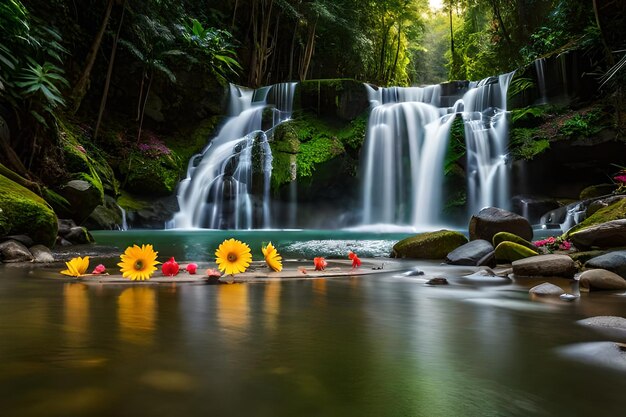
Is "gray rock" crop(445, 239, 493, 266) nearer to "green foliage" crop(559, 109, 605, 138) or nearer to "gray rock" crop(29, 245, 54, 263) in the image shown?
"gray rock" crop(29, 245, 54, 263)

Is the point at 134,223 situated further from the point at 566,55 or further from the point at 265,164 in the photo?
the point at 566,55

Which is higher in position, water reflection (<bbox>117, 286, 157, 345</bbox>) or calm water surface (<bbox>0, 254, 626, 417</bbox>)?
water reflection (<bbox>117, 286, 157, 345</bbox>)

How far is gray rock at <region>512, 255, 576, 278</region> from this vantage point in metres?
4.85

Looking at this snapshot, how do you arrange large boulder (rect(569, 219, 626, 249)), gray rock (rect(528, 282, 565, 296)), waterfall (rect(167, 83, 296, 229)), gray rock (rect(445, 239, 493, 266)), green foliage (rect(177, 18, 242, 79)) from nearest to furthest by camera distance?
1. gray rock (rect(528, 282, 565, 296))
2. large boulder (rect(569, 219, 626, 249))
3. gray rock (rect(445, 239, 493, 266))
4. waterfall (rect(167, 83, 296, 229))
5. green foliage (rect(177, 18, 242, 79))

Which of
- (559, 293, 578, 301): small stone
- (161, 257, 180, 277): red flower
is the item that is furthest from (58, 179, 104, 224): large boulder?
(559, 293, 578, 301): small stone

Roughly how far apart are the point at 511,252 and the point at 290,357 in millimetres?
5098

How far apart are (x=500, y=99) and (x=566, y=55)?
269 cm

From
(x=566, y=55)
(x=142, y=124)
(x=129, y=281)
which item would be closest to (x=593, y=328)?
(x=129, y=281)

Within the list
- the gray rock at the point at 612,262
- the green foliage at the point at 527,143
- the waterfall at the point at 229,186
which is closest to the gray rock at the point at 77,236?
the waterfall at the point at 229,186

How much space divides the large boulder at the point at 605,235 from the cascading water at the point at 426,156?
922 cm

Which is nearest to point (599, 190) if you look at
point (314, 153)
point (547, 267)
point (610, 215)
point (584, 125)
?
point (584, 125)

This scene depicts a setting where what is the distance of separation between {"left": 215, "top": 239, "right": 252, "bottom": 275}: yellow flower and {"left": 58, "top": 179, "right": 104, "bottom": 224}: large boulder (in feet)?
27.1

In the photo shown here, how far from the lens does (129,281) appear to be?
3.66m

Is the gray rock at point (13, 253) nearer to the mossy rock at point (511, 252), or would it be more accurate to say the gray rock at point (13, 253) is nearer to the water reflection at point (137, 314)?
the water reflection at point (137, 314)
